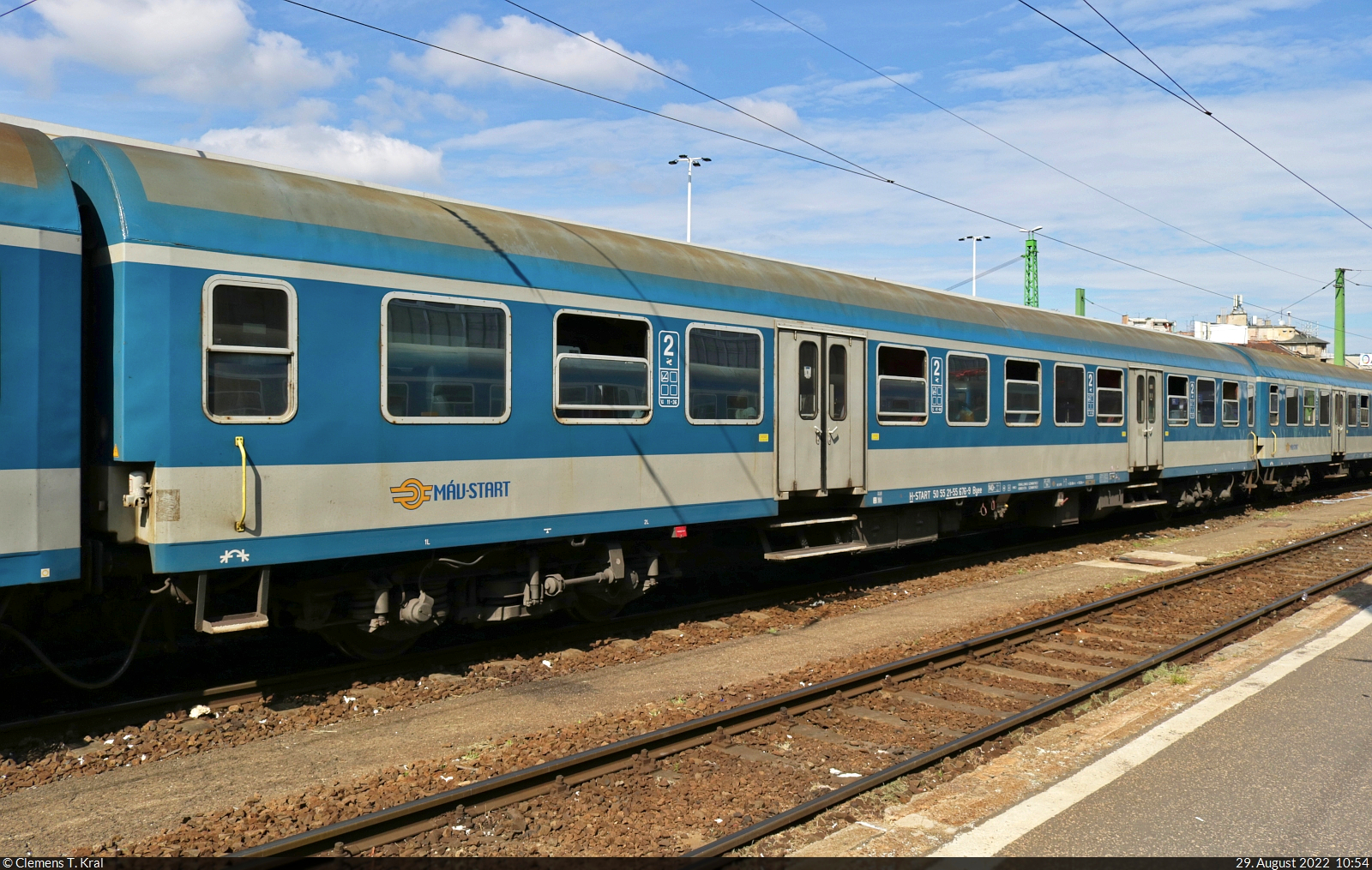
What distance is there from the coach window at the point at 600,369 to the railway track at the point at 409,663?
6.76 ft

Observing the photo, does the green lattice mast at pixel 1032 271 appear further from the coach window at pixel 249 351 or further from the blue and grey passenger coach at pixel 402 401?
the coach window at pixel 249 351

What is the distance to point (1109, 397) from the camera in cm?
1658

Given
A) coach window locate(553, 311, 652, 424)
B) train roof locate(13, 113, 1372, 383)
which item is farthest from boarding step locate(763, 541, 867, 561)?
train roof locate(13, 113, 1372, 383)

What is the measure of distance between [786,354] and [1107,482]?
881cm

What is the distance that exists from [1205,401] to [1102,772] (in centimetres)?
1653

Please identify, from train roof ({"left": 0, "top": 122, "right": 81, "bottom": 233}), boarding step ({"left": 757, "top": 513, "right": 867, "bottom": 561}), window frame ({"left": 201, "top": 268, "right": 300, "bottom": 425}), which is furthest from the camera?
boarding step ({"left": 757, "top": 513, "right": 867, "bottom": 561})

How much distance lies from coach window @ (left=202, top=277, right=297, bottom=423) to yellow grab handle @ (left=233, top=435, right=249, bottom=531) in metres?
0.14

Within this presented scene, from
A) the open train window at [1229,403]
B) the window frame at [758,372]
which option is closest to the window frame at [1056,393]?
the open train window at [1229,403]

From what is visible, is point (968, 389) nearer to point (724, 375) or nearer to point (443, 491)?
point (724, 375)

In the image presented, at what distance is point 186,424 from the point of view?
6082 mm

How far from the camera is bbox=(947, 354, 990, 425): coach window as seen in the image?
42.0 feet

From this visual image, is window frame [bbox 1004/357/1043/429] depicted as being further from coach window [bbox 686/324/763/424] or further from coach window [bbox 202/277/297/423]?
coach window [bbox 202/277/297/423]

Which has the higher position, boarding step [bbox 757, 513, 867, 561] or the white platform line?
boarding step [bbox 757, 513, 867, 561]

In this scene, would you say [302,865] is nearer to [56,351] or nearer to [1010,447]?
[56,351]
